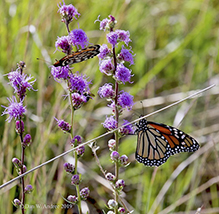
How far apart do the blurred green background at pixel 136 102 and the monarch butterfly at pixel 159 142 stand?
5.4 inches

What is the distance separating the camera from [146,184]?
316 cm

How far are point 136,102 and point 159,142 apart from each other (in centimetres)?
44

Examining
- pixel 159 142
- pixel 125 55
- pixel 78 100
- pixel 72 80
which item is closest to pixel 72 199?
pixel 78 100

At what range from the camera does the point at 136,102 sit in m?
3.01

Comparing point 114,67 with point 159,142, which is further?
point 159,142

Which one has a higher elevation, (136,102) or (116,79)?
(116,79)

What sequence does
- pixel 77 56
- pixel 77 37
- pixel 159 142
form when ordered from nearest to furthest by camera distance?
pixel 77 56 → pixel 77 37 → pixel 159 142

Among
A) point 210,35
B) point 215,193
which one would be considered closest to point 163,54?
point 210,35

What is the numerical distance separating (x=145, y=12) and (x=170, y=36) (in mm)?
635

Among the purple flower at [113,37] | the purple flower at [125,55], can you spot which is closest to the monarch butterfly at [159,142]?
the purple flower at [125,55]

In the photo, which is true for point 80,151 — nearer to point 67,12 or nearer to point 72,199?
point 72,199

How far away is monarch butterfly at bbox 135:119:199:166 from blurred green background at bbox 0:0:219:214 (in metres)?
0.14

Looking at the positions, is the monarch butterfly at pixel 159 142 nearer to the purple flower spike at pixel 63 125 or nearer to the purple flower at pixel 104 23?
the purple flower spike at pixel 63 125

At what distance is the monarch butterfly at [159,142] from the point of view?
2.63 m
